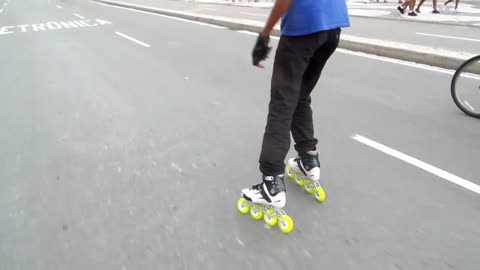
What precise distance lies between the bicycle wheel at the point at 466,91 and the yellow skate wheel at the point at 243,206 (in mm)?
3347

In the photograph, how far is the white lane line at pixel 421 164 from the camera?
2.67 meters

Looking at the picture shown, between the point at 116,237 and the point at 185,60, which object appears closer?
the point at 116,237

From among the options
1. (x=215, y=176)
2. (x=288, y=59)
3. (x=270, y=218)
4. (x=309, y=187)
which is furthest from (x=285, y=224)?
(x=288, y=59)

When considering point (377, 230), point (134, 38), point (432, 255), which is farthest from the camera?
point (134, 38)

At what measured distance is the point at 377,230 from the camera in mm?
2227

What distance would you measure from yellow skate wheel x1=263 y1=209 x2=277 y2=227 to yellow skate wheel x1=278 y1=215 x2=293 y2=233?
0.05m


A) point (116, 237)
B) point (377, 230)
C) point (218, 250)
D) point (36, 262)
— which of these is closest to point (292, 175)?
point (377, 230)

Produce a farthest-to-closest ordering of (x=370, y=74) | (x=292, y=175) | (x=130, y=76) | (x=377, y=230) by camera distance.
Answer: (x=130, y=76) < (x=370, y=74) < (x=292, y=175) < (x=377, y=230)

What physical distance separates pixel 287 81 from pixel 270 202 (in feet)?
2.88

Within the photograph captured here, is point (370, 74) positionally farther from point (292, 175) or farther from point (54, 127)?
point (54, 127)

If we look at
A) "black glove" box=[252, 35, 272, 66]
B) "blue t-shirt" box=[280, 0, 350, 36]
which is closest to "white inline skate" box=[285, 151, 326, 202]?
"black glove" box=[252, 35, 272, 66]

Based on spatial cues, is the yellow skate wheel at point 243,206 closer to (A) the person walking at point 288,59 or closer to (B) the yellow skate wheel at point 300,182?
(A) the person walking at point 288,59

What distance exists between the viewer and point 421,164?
3.00 m

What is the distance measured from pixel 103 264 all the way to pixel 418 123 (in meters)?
3.70
